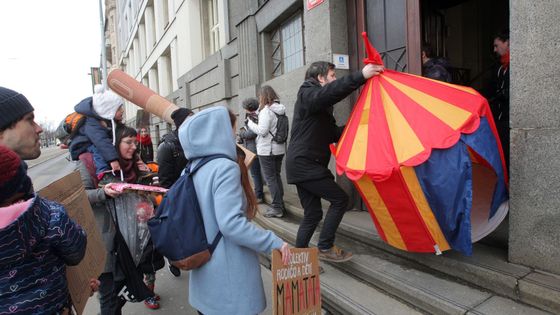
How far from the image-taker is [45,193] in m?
1.71

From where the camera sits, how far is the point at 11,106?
1540mm

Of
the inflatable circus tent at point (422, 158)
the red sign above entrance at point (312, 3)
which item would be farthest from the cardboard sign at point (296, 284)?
the red sign above entrance at point (312, 3)

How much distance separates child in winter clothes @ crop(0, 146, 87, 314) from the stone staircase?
2254 mm

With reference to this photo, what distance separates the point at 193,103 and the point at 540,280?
38.5 ft

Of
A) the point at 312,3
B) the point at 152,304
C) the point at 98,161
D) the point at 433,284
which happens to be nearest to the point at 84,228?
the point at 98,161

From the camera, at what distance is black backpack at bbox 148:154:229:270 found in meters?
1.90

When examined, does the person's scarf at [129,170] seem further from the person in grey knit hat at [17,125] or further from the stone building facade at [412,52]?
the stone building facade at [412,52]

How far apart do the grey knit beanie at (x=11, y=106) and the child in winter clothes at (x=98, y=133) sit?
1099 millimetres

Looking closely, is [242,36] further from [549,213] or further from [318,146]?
[549,213]

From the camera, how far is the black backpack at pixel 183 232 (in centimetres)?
190

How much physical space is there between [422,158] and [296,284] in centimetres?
115

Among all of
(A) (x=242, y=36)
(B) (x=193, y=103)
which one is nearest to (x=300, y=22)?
(A) (x=242, y=36)

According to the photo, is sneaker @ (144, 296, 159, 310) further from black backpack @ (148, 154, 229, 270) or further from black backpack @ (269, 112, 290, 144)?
black backpack @ (269, 112, 290, 144)

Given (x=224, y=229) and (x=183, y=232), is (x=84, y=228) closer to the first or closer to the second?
(x=183, y=232)
